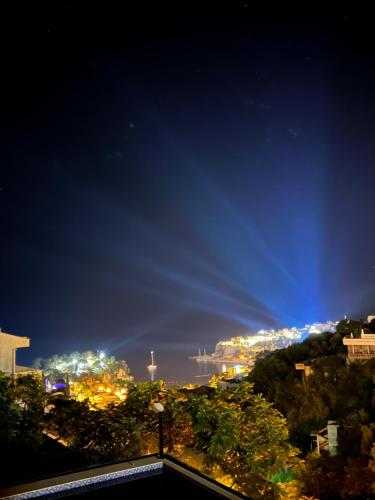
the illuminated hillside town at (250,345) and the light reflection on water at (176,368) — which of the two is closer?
the light reflection on water at (176,368)

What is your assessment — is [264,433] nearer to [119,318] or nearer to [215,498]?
[215,498]

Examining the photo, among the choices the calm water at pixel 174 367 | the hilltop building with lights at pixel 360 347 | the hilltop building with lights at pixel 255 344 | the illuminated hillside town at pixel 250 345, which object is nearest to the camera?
the hilltop building with lights at pixel 360 347

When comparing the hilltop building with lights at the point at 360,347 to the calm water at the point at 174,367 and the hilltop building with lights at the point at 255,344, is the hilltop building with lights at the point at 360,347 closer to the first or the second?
the calm water at the point at 174,367

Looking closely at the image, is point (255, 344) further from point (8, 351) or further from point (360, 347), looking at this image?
point (8, 351)

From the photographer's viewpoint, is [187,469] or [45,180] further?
[45,180]

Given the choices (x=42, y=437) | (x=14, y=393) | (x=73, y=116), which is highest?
(x=73, y=116)

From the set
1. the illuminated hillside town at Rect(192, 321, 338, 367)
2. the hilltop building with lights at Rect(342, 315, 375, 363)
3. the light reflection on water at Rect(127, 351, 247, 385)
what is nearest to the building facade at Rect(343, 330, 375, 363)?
the hilltop building with lights at Rect(342, 315, 375, 363)

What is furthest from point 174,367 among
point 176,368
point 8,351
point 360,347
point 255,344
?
point 8,351

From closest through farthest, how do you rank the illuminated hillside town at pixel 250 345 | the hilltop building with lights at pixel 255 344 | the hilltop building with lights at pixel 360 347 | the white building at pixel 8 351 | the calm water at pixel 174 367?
the white building at pixel 8 351, the hilltop building with lights at pixel 360 347, the calm water at pixel 174 367, the hilltop building with lights at pixel 255 344, the illuminated hillside town at pixel 250 345

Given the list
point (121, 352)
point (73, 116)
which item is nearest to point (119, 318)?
point (121, 352)

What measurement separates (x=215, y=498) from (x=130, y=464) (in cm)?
65

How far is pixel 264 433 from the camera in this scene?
4082mm

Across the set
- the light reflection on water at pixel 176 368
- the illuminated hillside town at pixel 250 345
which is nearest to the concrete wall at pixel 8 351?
the light reflection on water at pixel 176 368

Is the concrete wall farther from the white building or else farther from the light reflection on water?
the light reflection on water
